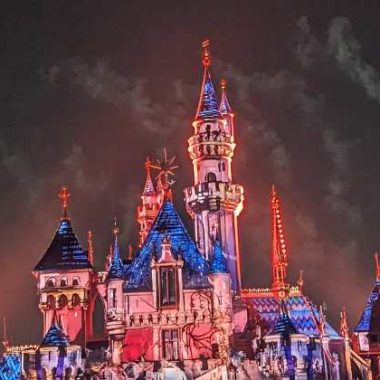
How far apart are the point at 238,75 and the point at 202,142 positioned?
13467mm

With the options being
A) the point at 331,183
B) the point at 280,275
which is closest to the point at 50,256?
the point at 280,275

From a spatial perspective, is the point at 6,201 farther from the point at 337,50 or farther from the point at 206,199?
the point at 337,50

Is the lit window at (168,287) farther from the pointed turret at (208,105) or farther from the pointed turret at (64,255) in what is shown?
the pointed turret at (208,105)

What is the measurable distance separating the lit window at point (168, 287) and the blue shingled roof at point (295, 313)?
20.3 ft

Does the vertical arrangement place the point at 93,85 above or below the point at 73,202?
above

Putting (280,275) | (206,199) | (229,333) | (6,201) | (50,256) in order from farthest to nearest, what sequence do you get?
(6,201) < (280,275) < (206,199) < (50,256) < (229,333)

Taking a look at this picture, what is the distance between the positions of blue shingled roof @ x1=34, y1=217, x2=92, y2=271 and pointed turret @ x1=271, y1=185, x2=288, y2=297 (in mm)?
11711

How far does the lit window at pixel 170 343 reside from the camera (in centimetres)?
3297

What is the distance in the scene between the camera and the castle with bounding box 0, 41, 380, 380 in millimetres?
30578

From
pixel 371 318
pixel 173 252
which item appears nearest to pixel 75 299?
pixel 173 252

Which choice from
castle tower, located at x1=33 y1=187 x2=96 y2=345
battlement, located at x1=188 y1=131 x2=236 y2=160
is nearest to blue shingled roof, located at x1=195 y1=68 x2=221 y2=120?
battlement, located at x1=188 y1=131 x2=236 y2=160

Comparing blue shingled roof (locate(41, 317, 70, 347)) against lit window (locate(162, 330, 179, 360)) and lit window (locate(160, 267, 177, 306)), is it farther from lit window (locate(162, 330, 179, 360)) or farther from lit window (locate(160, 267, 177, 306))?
lit window (locate(160, 267, 177, 306))

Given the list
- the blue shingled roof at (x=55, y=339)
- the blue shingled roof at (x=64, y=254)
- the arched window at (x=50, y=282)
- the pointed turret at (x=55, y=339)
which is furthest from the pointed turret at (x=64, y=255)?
the blue shingled roof at (x=55, y=339)

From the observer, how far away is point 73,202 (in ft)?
164
